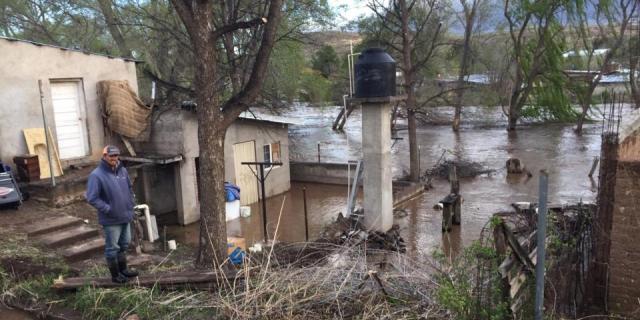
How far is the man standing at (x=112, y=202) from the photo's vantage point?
575cm

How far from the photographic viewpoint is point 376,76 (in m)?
11.7

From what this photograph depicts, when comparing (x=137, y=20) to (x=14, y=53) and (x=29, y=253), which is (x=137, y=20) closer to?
(x=14, y=53)

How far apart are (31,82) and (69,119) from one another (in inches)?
59.1

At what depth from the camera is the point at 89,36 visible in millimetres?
23422

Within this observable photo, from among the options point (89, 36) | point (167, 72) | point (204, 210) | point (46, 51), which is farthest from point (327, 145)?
point (204, 210)

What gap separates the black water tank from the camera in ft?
38.2

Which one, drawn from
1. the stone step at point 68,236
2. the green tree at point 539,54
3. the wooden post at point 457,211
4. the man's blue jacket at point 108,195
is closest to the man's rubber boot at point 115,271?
the man's blue jacket at point 108,195

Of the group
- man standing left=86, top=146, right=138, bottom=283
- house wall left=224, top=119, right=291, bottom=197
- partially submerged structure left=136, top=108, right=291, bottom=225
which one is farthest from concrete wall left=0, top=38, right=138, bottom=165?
man standing left=86, top=146, right=138, bottom=283

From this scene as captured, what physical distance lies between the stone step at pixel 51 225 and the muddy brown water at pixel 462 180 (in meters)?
3.82

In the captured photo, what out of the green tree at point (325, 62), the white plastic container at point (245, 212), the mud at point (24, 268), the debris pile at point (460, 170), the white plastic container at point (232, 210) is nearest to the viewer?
the mud at point (24, 268)

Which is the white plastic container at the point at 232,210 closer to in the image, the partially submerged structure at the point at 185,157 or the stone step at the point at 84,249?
the partially submerged structure at the point at 185,157

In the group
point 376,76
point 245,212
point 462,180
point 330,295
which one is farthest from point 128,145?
point 462,180

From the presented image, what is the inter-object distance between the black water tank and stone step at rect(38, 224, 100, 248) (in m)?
6.35

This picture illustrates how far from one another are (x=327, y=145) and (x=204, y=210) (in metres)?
23.2
